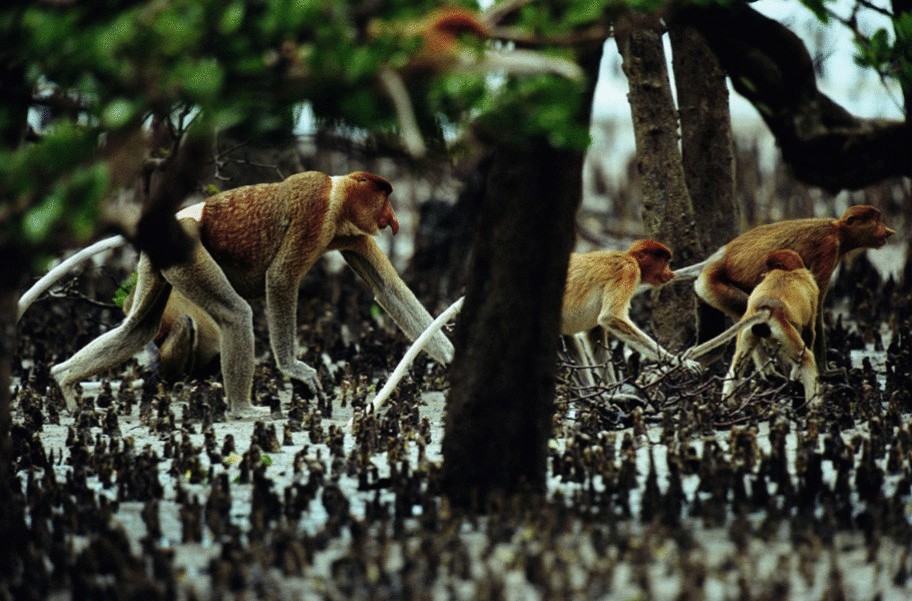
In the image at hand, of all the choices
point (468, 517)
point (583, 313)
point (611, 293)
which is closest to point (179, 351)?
point (583, 313)

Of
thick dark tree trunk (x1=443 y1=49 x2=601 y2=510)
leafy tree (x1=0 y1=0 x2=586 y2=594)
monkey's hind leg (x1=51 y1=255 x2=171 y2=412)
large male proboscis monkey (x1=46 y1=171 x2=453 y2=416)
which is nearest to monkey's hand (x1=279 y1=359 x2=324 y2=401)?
large male proboscis monkey (x1=46 y1=171 x2=453 y2=416)

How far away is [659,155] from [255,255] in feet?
8.13

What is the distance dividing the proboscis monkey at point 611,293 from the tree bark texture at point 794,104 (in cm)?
142

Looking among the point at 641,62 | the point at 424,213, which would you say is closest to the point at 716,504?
the point at 641,62

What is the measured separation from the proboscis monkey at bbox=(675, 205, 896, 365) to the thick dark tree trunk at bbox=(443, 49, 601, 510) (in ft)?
8.83

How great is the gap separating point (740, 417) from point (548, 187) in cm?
233

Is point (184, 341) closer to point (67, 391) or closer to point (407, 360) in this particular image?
point (67, 391)

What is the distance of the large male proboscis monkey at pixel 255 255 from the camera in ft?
24.6

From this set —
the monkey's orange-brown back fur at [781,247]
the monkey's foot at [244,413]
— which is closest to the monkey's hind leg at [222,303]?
the monkey's foot at [244,413]

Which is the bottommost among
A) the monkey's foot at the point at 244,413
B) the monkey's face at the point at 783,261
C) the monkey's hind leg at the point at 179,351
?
the monkey's foot at the point at 244,413

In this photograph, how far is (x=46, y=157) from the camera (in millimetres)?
3346

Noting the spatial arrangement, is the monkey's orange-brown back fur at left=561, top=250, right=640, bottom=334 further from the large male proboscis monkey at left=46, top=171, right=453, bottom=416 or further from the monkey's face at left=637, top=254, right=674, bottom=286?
the large male proboscis monkey at left=46, top=171, right=453, bottom=416

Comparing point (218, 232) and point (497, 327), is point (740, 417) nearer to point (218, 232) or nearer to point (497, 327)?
point (497, 327)

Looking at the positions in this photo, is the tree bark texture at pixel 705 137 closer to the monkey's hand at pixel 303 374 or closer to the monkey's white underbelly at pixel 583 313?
the monkey's white underbelly at pixel 583 313
